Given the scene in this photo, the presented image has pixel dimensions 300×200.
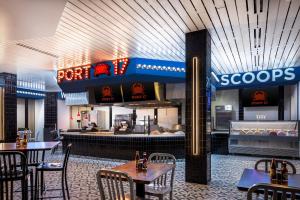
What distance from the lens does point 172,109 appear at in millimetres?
11844

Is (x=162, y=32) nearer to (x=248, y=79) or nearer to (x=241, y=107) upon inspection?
(x=248, y=79)

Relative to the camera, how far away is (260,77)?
33.8ft

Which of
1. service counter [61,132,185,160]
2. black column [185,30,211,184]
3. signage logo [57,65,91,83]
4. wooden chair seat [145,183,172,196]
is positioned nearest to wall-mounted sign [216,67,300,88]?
service counter [61,132,185,160]

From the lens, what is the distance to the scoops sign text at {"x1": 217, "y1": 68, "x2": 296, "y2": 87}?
9.71 m

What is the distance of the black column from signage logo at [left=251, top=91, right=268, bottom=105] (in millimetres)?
5989

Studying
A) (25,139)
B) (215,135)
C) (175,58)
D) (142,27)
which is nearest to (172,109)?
(215,135)

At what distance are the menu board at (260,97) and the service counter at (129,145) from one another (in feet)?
14.8

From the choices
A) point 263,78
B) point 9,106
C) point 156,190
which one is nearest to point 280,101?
point 263,78

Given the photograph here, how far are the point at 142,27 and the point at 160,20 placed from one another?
52cm

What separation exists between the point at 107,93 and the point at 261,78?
6.15 meters

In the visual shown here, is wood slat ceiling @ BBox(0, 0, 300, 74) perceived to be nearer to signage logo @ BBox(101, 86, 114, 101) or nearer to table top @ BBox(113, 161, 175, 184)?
signage logo @ BBox(101, 86, 114, 101)

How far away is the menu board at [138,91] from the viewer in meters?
8.87

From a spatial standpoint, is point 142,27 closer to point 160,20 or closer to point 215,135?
point 160,20

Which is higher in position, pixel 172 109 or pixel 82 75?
pixel 82 75
